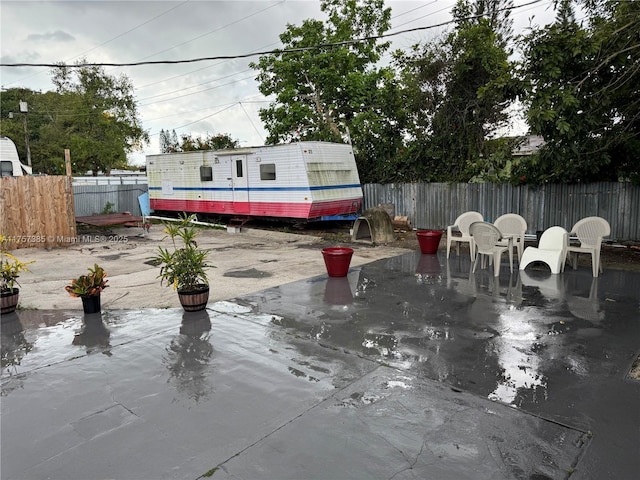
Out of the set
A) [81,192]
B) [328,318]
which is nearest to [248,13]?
[81,192]

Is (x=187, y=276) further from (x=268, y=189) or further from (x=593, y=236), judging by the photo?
(x=268, y=189)

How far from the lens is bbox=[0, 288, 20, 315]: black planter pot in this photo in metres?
5.50

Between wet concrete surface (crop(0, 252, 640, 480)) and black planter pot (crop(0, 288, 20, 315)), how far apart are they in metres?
0.13

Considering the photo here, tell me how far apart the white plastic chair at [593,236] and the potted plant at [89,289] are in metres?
7.00

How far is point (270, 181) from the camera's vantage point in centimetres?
1311

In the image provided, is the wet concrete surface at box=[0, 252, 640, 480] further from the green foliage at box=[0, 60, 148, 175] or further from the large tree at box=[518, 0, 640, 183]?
the green foliage at box=[0, 60, 148, 175]

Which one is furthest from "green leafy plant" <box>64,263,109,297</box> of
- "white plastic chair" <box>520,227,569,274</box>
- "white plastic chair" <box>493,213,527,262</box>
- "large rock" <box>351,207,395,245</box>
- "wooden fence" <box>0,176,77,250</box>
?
"large rock" <box>351,207,395,245</box>

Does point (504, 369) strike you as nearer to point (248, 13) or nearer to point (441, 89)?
point (441, 89)

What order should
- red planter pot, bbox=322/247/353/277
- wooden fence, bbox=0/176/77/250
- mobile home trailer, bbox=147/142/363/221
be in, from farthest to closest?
mobile home trailer, bbox=147/142/363/221 → wooden fence, bbox=0/176/77/250 → red planter pot, bbox=322/247/353/277

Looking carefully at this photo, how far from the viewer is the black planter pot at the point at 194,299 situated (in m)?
5.32

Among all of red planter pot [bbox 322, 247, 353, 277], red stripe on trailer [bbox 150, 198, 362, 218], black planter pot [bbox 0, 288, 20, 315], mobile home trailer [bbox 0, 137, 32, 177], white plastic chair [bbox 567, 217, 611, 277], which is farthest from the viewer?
mobile home trailer [bbox 0, 137, 32, 177]

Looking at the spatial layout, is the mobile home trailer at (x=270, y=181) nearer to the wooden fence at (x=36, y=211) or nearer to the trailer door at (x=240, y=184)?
the trailer door at (x=240, y=184)

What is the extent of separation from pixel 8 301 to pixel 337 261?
442 centimetres

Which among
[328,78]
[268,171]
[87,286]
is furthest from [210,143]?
[87,286]
